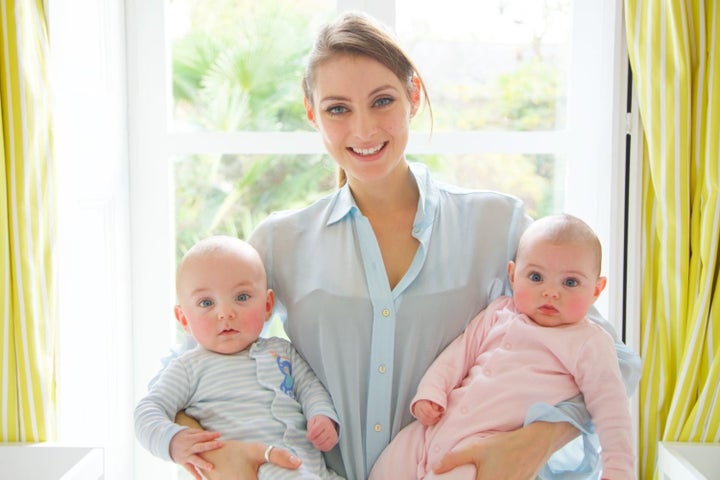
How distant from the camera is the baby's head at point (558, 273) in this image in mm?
1754

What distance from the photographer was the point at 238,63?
2.77m

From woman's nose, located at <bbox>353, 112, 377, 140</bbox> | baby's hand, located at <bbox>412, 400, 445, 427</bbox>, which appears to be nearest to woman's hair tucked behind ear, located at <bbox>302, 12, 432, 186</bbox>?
woman's nose, located at <bbox>353, 112, 377, 140</bbox>

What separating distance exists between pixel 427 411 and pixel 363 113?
65 centimetres

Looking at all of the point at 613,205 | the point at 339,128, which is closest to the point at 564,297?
the point at 339,128

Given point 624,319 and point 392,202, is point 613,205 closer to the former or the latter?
point 624,319

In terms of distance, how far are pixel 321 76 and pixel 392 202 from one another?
0.34m

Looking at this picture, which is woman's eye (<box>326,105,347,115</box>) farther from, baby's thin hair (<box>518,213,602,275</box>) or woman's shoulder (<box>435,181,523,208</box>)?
baby's thin hair (<box>518,213,602,275</box>)

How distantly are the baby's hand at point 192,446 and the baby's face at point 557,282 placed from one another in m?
0.71

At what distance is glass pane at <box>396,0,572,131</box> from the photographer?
275 centimetres

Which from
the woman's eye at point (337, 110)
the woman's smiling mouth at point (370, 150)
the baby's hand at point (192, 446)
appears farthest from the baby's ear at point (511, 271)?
the baby's hand at point (192, 446)

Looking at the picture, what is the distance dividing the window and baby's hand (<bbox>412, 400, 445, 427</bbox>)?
1.12 metres

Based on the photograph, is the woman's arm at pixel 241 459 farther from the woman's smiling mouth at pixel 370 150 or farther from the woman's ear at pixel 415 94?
the woman's ear at pixel 415 94

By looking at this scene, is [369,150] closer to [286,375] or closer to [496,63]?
[286,375]

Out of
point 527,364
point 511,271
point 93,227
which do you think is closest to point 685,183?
point 511,271
